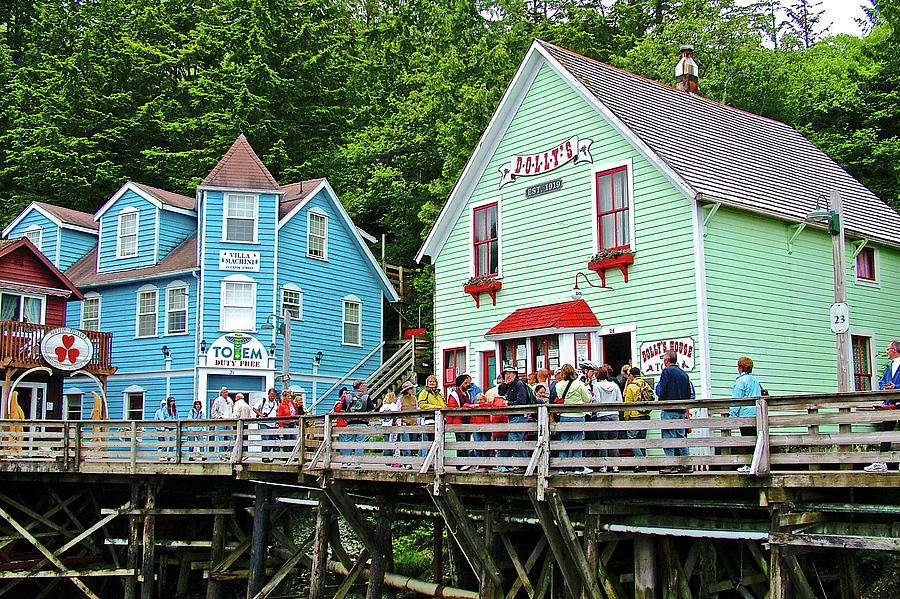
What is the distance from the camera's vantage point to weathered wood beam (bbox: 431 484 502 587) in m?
14.2

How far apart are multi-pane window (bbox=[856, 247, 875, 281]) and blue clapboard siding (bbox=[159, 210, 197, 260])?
68.9 feet

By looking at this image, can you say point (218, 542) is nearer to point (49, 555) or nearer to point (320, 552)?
point (49, 555)

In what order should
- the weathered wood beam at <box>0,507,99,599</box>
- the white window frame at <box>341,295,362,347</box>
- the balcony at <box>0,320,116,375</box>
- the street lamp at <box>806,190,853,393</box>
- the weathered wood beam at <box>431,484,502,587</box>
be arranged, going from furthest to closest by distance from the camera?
1. the white window frame at <box>341,295,362,347</box>
2. the balcony at <box>0,320,116,375</box>
3. the weathered wood beam at <box>0,507,99,599</box>
4. the street lamp at <box>806,190,853,393</box>
5. the weathered wood beam at <box>431,484,502,587</box>

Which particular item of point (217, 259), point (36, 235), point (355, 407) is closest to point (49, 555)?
point (355, 407)

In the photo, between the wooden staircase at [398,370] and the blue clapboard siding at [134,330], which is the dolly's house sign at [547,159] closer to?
the wooden staircase at [398,370]

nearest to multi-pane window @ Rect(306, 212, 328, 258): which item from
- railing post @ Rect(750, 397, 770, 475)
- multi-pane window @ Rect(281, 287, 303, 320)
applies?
multi-pane window @ Rect(281, 287, 303, 320)

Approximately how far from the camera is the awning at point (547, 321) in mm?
20094

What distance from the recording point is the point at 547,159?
21844mm

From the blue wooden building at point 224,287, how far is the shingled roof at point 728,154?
1271 centimetres

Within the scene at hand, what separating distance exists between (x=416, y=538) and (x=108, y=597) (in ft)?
25.5

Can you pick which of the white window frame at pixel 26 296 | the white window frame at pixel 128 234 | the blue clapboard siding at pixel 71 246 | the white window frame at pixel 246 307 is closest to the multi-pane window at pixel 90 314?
the white window frame at pixel 128 234

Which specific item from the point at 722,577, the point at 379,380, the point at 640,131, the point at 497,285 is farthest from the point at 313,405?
the point at 722,577

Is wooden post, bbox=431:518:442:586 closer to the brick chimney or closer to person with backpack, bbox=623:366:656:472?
person with backpack, bbox=623:366:656:472

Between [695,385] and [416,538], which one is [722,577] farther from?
[416,538]
